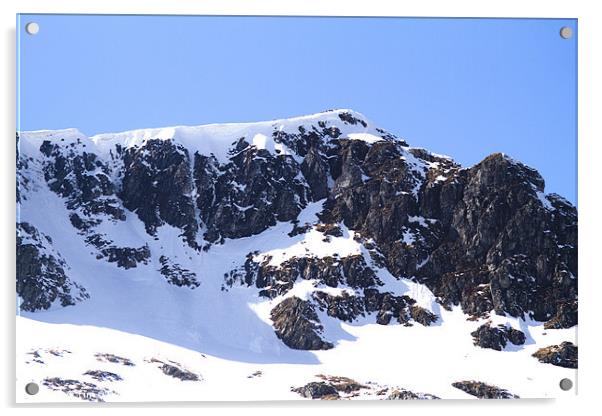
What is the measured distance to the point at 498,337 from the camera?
129 feet

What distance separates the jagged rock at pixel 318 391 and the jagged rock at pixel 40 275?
799cm

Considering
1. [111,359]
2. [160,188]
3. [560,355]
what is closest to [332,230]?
[160,188]

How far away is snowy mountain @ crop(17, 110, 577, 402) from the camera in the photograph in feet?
96.7

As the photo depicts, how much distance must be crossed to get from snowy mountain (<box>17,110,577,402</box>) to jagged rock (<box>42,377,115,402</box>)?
3.1 inches

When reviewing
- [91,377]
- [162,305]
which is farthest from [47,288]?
[91,377]

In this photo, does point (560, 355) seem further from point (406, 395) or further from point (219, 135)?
point (219, 135)

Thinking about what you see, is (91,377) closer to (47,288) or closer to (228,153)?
(47,288)

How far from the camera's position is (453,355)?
35250 mm

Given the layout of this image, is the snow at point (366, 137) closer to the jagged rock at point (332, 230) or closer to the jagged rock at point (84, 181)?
the jagged rock at point (332, 230)

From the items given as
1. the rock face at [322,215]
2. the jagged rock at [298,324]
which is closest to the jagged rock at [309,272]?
the rock face at [322,215]

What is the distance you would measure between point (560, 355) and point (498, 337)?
401 inches

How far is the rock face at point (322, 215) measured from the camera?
4203 centimetres
